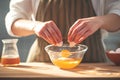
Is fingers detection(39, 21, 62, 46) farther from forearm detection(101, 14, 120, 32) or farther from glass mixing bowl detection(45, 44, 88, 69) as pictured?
forearm detection(101, 14, 120, 32)

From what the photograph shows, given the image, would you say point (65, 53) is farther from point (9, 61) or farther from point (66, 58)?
point (9, 61)

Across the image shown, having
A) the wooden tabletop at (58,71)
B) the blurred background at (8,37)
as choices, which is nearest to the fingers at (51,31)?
the wooden tabletop at (58,71)

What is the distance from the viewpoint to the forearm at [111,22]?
1550mm

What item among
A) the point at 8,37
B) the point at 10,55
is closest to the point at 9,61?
the point at 10,55

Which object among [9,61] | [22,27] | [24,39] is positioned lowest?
[24,39]

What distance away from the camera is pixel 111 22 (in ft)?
5.24

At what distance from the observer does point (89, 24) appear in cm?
138

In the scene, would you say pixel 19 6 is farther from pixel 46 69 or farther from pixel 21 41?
pixel 21 41

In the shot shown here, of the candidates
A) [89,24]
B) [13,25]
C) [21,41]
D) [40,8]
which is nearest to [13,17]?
[13,25]

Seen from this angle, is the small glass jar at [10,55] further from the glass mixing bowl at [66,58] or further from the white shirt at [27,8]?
the white shirt at [27,8]

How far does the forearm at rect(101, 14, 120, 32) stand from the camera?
155 cm

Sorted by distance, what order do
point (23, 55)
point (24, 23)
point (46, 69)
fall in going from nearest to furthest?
point (46, 69)
point (24, 23)
point (23, 55)

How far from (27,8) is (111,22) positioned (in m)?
0.48

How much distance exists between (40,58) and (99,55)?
12.5 inches
